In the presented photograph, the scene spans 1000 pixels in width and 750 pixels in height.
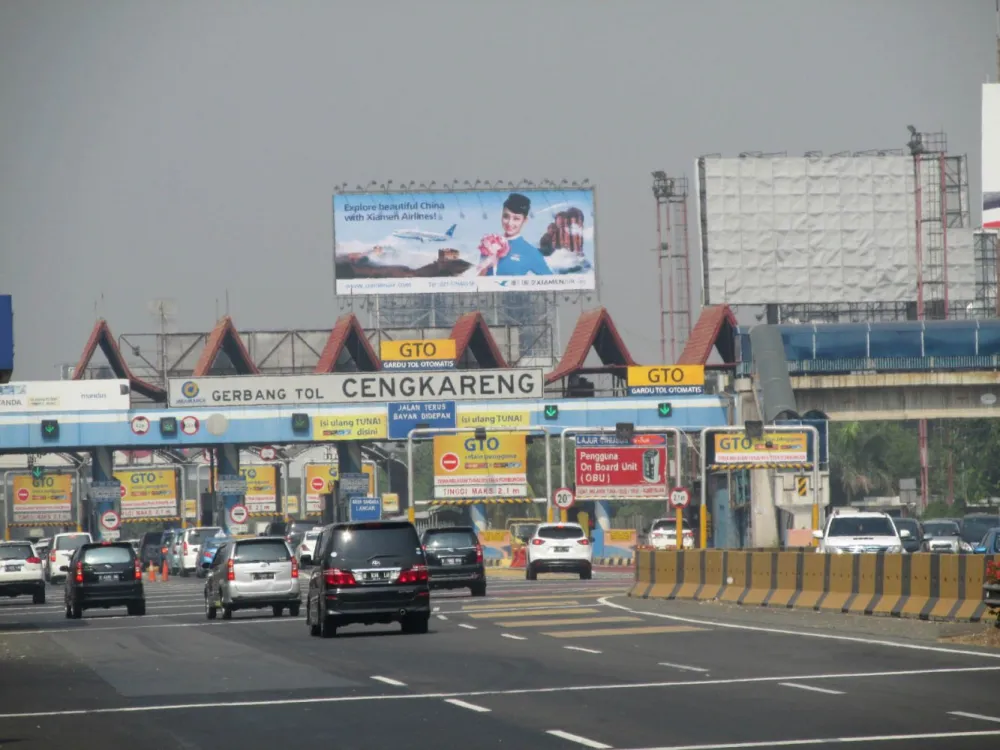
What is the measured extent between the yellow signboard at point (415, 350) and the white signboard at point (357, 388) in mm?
7475

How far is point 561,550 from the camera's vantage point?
49.8m

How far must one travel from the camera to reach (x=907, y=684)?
1695 cm

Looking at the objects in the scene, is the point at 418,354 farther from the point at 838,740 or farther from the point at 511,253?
the point at 838,740

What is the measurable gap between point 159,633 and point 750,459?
93.9 ft

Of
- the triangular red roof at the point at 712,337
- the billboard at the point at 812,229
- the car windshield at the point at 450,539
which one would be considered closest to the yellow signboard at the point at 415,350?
the triangular red roof at the point at 712,337

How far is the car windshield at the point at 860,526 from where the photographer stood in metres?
37.8

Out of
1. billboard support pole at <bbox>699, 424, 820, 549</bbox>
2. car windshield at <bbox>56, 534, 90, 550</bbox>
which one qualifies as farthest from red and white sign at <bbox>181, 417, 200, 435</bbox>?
billboard support pole at <bbox>699, 424, 820, 549</bbox>

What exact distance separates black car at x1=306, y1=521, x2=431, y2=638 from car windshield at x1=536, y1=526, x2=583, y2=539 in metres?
23.0

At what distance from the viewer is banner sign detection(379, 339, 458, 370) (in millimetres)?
86812

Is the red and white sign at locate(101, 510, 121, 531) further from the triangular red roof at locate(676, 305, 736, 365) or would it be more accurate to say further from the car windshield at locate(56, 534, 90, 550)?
the triangular red roof at locate(676, 305, 736, 365)

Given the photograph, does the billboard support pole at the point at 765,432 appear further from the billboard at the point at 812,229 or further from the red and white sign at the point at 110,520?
the billboard at the point at 812,229

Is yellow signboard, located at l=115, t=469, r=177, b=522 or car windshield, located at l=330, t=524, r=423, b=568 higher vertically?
car windshield, located at l=330, t=524, r=423, b=568

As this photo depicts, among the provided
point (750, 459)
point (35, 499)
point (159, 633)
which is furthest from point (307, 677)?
point (35, 499)

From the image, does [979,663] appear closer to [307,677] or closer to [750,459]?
[307,677]
